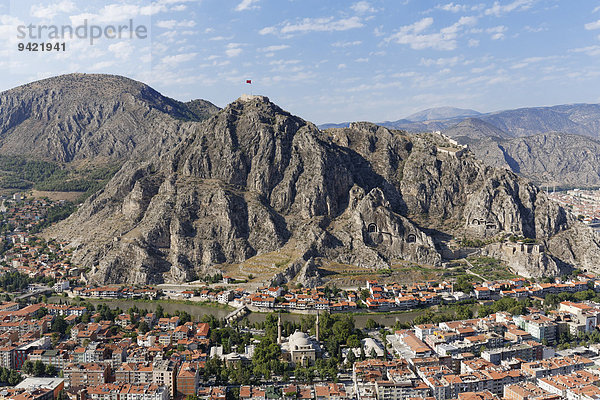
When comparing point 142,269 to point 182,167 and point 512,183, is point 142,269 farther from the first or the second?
point 512,183

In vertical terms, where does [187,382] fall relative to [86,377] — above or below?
below

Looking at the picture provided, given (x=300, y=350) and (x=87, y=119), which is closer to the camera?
(x=300, y=350)

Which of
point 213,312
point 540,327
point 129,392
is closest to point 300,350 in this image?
point 129,392

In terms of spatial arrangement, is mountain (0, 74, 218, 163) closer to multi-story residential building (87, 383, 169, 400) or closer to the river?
the river

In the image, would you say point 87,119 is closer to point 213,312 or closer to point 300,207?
point 300,207

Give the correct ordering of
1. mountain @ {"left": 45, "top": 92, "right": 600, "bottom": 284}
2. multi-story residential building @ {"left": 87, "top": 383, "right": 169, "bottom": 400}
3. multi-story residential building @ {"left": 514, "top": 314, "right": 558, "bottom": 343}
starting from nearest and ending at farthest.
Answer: multi-story residential building @ {"left": 87, "top": 383, "right": 169, "bottom": 400}
multi-story residential building @ {"left": 514, "top": 314, "right": 558, "bottom": 343}
mountain @ {"left": 45, "top": 92, "right": 600, "bottom": 284}

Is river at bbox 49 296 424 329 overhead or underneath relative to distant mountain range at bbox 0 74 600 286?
underneath

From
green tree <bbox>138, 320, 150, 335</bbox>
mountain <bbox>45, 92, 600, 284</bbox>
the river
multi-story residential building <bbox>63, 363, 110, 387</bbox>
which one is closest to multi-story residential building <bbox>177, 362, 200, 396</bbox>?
multi-story residential building <bbox>63, 363, 110, 387</bbox>
